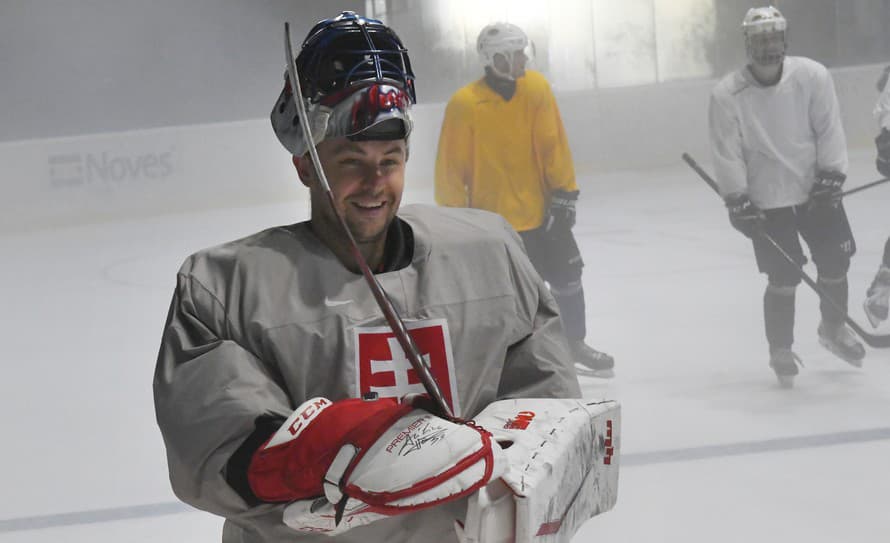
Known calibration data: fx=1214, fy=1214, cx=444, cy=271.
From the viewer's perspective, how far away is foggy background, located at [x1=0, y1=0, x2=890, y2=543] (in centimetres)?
320

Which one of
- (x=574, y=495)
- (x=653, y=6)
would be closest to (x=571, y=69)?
(x=653, y=6)

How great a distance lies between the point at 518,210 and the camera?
11.3 ft

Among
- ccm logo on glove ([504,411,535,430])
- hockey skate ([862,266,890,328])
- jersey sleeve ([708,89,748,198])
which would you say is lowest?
hockey skate ([862,266,890,328])

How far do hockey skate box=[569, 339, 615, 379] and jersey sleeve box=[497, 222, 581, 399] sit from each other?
267 cm

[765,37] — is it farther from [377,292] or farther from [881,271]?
[377,292]

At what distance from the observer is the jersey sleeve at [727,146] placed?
332 cm

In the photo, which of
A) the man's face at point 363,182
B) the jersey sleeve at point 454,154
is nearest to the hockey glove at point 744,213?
the jersey sleeve at point 454,154

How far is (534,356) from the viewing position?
1055 mm

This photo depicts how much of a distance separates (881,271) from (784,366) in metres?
0.73

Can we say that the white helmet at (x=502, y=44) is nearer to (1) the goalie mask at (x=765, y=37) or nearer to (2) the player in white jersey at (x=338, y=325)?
(1) the goalie mask at (x=765, y=37)

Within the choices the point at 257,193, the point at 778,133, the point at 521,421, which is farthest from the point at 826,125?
the point at 257,193

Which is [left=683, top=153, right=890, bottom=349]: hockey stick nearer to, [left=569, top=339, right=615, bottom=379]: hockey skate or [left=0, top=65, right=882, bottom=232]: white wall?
[left=569, top=339, right=615, bottom=379]: hockey skate

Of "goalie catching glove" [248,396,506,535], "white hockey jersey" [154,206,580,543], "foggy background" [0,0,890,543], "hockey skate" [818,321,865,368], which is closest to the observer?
"goalie catching glove" [248,396,506,535]

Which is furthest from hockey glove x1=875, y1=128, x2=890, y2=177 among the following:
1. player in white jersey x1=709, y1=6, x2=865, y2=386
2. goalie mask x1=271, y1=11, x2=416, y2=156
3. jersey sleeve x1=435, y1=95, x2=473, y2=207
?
goalie mask x1=271, y1=11, x2=416, y2=156
